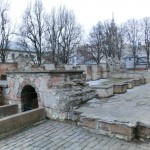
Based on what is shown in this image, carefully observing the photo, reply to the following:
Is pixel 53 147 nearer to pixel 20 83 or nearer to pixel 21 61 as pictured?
pixel 20 83

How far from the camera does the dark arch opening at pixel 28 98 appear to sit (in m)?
7.18

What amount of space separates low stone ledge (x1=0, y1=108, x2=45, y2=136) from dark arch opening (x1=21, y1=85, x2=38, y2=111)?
1365 millimetres

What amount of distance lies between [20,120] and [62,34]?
982 inches

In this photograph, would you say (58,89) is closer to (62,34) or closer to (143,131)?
(143,131)

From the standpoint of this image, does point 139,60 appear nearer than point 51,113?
No

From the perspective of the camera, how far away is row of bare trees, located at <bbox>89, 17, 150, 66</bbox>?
125ft

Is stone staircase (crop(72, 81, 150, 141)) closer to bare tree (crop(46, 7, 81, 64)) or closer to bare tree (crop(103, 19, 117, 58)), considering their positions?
bare tree (crop(46, 7, 81, 64))

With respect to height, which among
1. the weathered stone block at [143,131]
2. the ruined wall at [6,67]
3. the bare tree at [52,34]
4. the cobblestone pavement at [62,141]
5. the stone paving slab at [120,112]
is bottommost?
the cobblestone pavement at [62,141]

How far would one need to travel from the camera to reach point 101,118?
4.79 m

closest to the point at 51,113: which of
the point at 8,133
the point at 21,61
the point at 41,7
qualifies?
the point at 8,133

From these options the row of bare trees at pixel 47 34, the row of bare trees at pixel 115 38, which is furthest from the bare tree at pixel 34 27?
the row of bare trees at pixel 115 38

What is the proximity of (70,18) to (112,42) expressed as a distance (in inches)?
456

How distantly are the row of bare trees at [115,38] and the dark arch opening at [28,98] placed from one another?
29838 millimetres

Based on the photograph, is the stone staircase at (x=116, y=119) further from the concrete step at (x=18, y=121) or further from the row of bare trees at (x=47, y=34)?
the row of bare trees at (x=47, y=34)
